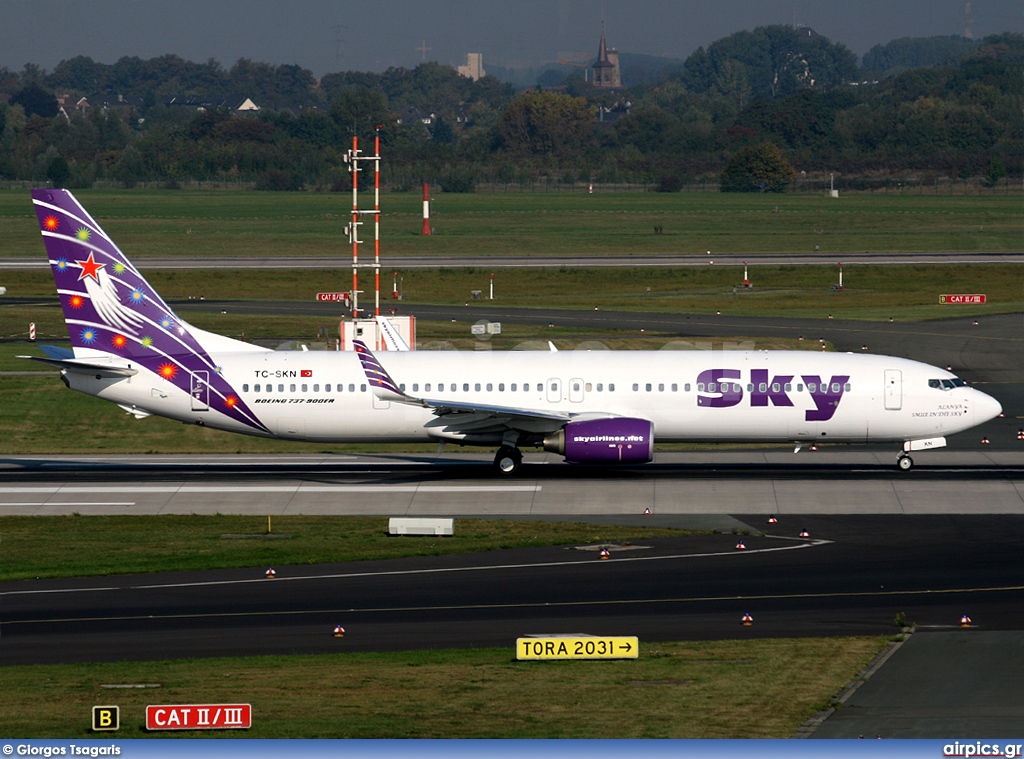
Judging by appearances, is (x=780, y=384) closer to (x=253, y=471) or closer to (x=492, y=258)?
(x=253, y=471)

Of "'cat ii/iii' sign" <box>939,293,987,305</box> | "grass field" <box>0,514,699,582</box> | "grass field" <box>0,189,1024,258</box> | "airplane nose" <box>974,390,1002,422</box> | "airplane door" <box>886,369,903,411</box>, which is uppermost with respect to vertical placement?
"grass field" <box>0,189,1024,258</box>

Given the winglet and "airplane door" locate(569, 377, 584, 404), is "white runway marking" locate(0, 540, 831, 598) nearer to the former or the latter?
the winglet

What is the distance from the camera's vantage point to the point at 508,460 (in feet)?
155

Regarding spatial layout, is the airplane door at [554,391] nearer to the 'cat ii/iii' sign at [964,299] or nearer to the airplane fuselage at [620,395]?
the airplane fuselage at [620,395]

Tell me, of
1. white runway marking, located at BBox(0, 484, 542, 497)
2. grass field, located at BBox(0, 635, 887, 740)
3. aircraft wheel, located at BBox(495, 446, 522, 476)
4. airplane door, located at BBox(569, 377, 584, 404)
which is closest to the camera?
grass field, located at BBox(0, 635, 887, 740)

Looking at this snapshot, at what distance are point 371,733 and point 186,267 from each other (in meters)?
101

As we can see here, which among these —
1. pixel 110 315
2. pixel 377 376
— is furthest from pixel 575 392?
pixel 110 315

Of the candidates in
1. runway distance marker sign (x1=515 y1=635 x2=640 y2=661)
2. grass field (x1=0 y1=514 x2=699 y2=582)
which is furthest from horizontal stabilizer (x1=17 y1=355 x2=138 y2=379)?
runway distance marker sign (x1=515 y1=635 x2=640 y2=661)

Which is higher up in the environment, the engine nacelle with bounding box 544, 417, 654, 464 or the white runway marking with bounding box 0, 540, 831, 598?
the engine nacelle with bounding box 544, 417, 654, 464

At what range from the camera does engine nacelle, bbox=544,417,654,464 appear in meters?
44.6

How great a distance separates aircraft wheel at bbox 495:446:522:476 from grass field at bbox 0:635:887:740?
65.5 feet

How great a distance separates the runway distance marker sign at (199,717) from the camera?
69.4ft

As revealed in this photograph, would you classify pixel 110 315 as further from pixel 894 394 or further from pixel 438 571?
pixel 894 394

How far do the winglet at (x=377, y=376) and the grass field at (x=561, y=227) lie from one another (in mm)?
86505
